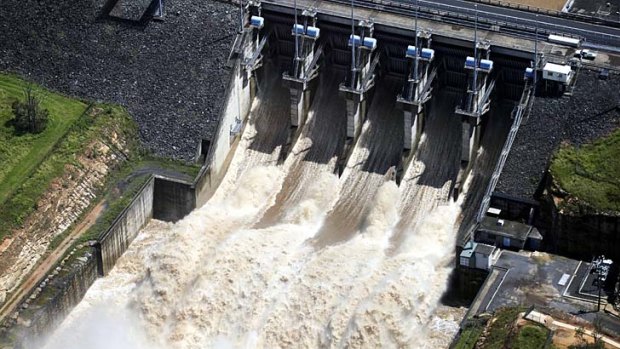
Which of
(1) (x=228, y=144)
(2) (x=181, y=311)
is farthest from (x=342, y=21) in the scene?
(2) (x=181, y=311)

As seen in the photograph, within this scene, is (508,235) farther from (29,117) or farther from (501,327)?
(29,117)

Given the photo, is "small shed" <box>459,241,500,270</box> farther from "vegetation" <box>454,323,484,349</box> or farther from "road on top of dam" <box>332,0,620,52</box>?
"road on top of dam" <box>332,0,620,52</box>

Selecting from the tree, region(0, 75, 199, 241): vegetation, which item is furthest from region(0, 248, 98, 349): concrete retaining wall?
the tree

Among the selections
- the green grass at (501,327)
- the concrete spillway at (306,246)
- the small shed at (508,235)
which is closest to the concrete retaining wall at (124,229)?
the concrete spillway at (306,246)

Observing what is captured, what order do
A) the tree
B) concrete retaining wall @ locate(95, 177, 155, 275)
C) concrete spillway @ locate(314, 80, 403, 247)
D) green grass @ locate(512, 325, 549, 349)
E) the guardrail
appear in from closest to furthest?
green grass @ locate(512, 325, 549, 349) < concrete retaining wall @ locate(95, 177, 155, 275) < concrete spillway @ locate(314, 80, 403, 247) < the tree < the guardrail

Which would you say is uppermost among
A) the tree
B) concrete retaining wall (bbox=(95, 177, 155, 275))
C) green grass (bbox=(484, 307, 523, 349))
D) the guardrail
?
the guardrail

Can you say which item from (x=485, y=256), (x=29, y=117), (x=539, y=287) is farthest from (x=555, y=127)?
(x=29, y=117)
